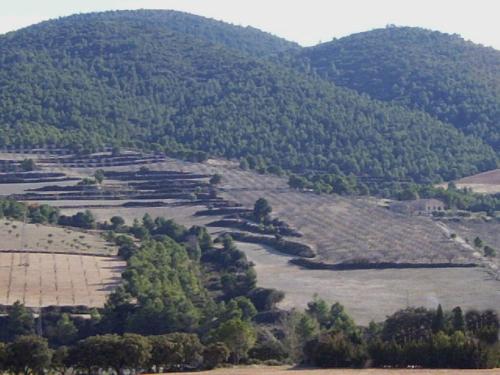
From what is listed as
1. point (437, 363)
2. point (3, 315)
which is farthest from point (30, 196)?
point (437, 363)

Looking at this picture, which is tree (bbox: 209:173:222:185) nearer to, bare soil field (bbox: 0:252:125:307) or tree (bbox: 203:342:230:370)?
bare soil field (bbox: 0:252:125:307)

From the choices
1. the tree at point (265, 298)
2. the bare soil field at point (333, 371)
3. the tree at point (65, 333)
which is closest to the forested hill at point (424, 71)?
the tree at point (265, 298)

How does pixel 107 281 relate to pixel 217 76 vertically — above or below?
below

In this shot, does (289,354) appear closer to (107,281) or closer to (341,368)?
(341,368)

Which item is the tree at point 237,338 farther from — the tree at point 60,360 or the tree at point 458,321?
the tree at point 458,321

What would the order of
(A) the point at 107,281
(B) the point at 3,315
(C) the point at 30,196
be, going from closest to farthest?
(B) the point at 3,315
(A) the point at 107,281
(C) the point at 30,196

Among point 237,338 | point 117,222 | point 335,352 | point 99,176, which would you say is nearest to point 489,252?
point 117,222
